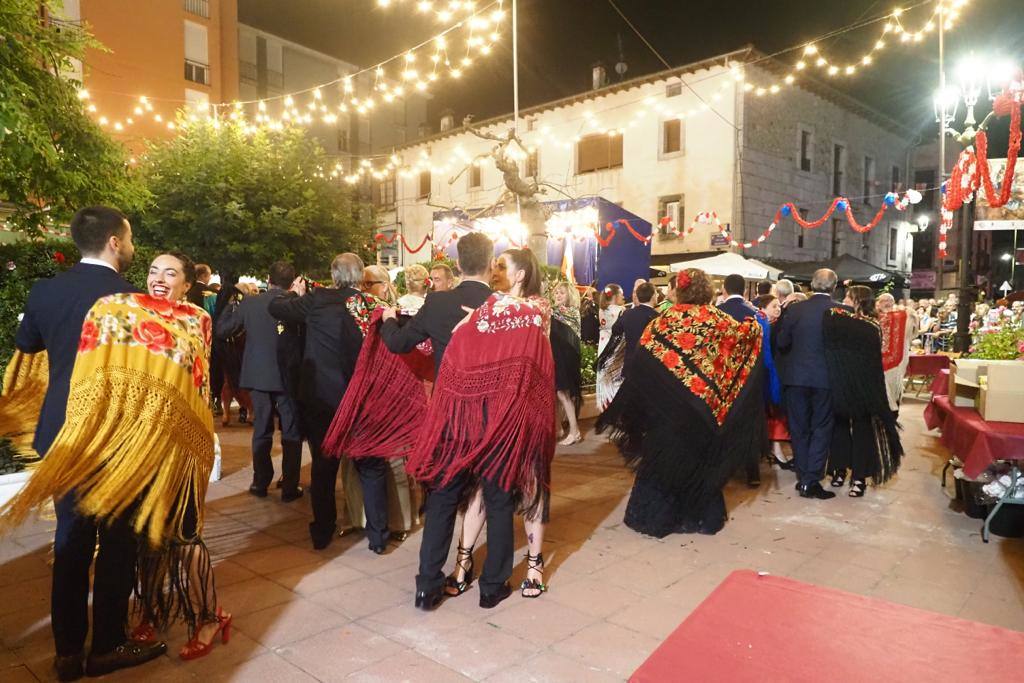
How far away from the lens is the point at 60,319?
2576 mm

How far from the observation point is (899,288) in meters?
24.9

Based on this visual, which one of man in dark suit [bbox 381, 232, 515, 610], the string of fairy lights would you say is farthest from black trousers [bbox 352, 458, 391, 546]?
the string of fairy lights

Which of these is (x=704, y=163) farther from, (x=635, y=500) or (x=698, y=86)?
(x=635, y=500)

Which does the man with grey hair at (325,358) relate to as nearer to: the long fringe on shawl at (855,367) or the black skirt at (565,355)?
the black skirt at (565,355)

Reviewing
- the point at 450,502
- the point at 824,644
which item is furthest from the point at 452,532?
the point at 824,644

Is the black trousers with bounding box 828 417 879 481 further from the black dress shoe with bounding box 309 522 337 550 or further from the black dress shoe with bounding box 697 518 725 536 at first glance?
the black dress shoe with bounding box 309 522 337 550

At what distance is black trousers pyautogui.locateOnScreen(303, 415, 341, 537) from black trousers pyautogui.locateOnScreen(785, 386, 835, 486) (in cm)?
353

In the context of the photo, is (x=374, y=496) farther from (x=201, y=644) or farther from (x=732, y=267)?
(x=732, y=267)

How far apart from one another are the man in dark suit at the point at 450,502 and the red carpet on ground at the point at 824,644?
1.83 m

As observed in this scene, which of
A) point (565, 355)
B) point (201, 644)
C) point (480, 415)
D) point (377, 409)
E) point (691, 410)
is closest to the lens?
point (201, 644)

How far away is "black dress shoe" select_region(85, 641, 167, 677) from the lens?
8.42 ft

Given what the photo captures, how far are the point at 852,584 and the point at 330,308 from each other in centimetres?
325

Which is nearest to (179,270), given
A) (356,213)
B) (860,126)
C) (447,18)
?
(447,18)

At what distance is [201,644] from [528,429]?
5.32 feet
